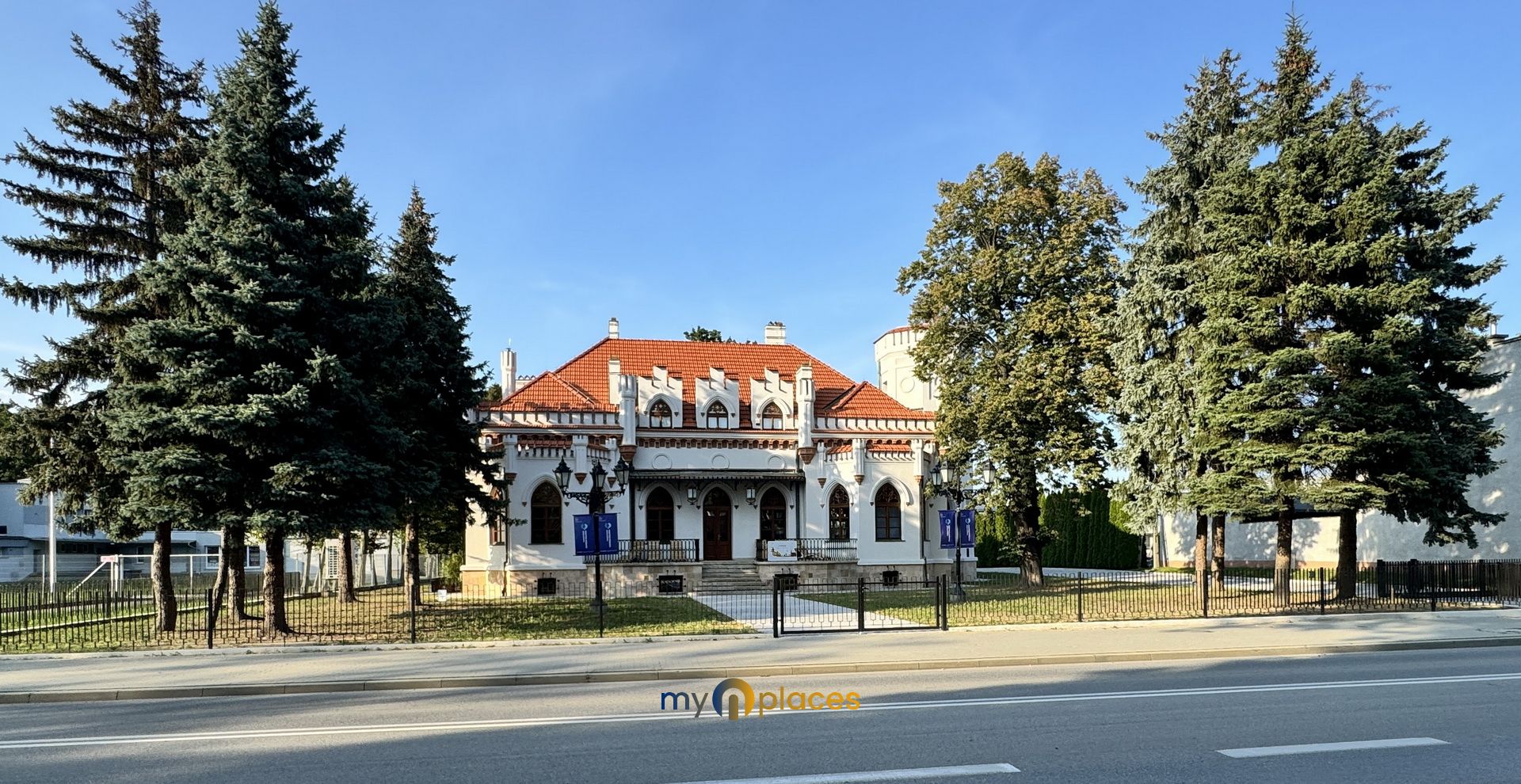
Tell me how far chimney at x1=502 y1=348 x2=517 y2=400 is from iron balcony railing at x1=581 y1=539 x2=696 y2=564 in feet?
39.6

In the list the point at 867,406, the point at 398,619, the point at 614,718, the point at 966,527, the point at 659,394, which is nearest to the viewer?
the point at 614,718

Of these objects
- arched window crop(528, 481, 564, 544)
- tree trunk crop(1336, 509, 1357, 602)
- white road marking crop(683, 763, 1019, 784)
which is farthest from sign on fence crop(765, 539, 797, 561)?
white road marking crop(683, 763, 1019, 784)

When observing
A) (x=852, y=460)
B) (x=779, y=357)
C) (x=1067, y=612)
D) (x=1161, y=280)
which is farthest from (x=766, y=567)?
(x=1161, y=280)

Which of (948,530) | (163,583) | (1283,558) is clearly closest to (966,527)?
(948,530)

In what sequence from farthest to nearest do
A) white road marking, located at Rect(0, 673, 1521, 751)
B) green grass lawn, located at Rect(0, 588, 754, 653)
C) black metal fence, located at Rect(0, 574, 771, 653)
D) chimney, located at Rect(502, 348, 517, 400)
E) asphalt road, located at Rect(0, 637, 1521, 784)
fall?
chimney, located at Rect(502, 348, 517, 400) < black metal fence, located at Rect(0, 574, 771, 653) < green grass lawn, located at Rect(0, 588, 754, 653) < white road marking, located at Rect(0, 673, 1521, 751) < asphalt road, located at Rect(0, 637, 1521, 784)

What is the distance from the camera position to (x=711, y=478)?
32.9 m

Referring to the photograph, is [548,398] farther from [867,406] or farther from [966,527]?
[966,527]

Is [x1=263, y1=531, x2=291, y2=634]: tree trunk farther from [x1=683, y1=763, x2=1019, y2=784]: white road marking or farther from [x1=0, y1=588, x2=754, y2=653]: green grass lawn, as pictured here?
[x1=683, y1=763, x2=1019, y2=784]: white road marking

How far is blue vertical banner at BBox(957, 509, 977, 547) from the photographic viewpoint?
75.8ft

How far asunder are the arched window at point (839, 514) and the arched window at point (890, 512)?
1146mm

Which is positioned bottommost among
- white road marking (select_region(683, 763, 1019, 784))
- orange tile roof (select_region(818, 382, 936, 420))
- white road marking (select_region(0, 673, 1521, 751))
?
white road marking (select_region(0, 673, 1521, 751))

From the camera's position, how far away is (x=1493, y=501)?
28.7m

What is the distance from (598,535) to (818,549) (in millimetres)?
13618

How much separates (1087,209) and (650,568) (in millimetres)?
18984
